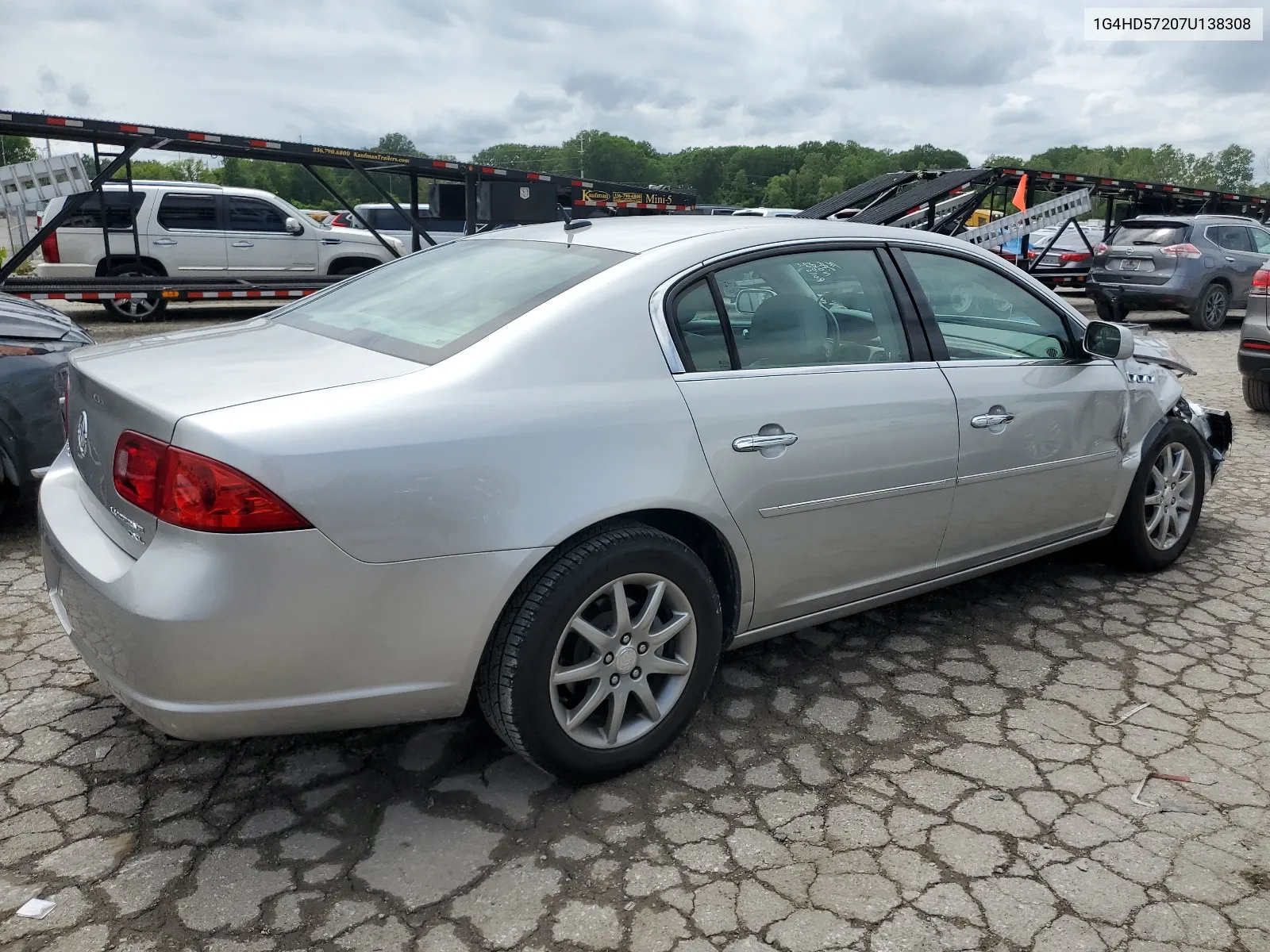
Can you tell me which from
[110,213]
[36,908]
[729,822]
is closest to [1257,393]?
[729,822]

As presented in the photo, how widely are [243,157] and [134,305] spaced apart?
2664mm

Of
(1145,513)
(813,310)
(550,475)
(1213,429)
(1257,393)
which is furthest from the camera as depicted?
(1257,393)

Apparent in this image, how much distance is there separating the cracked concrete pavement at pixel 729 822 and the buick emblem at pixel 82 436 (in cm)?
84

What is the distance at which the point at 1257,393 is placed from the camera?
810 centimetres

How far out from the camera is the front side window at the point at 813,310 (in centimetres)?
297

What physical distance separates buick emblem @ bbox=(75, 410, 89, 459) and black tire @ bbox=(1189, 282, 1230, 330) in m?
14.6

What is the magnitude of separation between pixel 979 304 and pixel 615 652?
201cm

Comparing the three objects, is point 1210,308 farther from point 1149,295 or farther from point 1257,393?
point 1257,393

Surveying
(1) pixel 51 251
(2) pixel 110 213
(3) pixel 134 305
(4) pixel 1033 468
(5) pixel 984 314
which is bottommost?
(3) pixel 134 305

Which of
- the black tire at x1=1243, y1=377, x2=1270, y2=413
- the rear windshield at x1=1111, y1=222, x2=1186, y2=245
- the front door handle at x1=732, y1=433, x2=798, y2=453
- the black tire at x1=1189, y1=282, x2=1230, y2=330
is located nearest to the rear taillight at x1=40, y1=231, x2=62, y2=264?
the front door handle at x1=732, y1=433, x2=798, y2=453

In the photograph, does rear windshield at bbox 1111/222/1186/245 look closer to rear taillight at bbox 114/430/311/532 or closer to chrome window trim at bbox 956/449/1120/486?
chrome window trim at bbox 956/449/1120/486

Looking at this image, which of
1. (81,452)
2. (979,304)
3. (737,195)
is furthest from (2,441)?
(737,195)

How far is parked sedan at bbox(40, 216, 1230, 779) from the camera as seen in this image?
86.3 inches

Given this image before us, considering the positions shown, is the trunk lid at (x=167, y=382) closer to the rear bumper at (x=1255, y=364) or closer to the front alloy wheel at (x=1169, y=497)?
the front alloy wheel at (x=1169, y=497)
